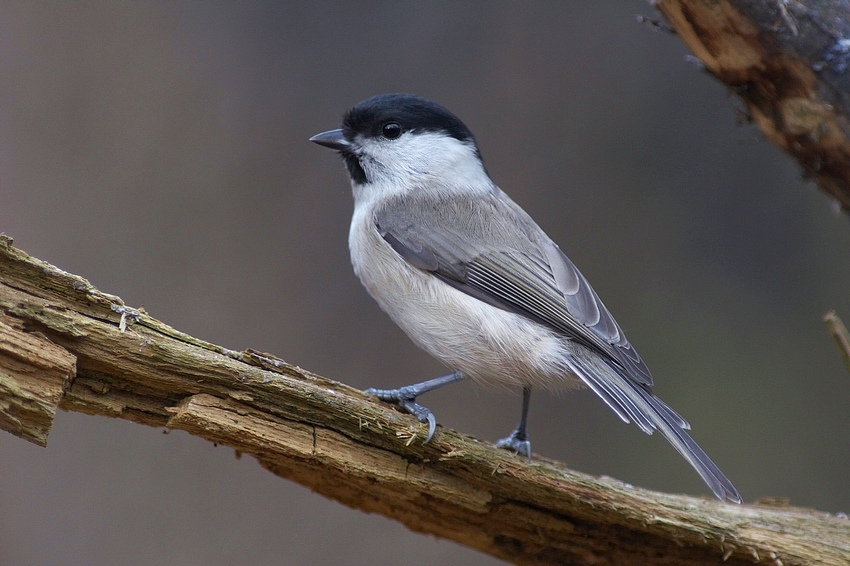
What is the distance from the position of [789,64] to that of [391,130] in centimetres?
152

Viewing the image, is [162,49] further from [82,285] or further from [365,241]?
[82,285]

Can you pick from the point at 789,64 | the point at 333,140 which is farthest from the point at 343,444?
the point at 789,64

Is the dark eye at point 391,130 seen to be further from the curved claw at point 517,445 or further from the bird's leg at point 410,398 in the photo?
the curved claw at point 517,445

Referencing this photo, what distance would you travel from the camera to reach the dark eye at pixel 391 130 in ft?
10.5

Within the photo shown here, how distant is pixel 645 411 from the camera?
2.38 meters

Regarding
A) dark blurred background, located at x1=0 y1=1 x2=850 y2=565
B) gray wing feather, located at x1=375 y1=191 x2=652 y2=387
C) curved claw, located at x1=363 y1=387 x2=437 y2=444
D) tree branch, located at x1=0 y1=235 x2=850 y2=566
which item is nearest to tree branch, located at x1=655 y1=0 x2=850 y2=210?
gray wing feather, located at x1=375 y1=191 x2=652 y2=387

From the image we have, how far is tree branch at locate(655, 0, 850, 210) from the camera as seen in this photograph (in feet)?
8.45

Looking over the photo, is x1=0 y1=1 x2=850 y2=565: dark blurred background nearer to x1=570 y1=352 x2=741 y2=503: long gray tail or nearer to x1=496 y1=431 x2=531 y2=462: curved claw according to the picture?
x1=496 y1=431 x2=531 y2=462: curved claw

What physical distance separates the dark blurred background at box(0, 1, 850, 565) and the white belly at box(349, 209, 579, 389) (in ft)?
3.37

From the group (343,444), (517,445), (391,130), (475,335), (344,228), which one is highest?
(344,228)

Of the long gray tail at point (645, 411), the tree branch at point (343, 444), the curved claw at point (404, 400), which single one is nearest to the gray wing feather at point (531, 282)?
the long gray tail at point (645, 411)

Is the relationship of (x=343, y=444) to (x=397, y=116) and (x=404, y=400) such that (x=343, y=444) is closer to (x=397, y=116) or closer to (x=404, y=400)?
(x=404, y=400)

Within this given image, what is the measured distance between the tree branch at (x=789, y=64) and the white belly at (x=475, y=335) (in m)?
1.14

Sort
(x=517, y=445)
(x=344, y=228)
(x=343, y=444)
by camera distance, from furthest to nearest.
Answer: (x=344, y=228)
(x=517, y=445)
(x=343, y=444)
